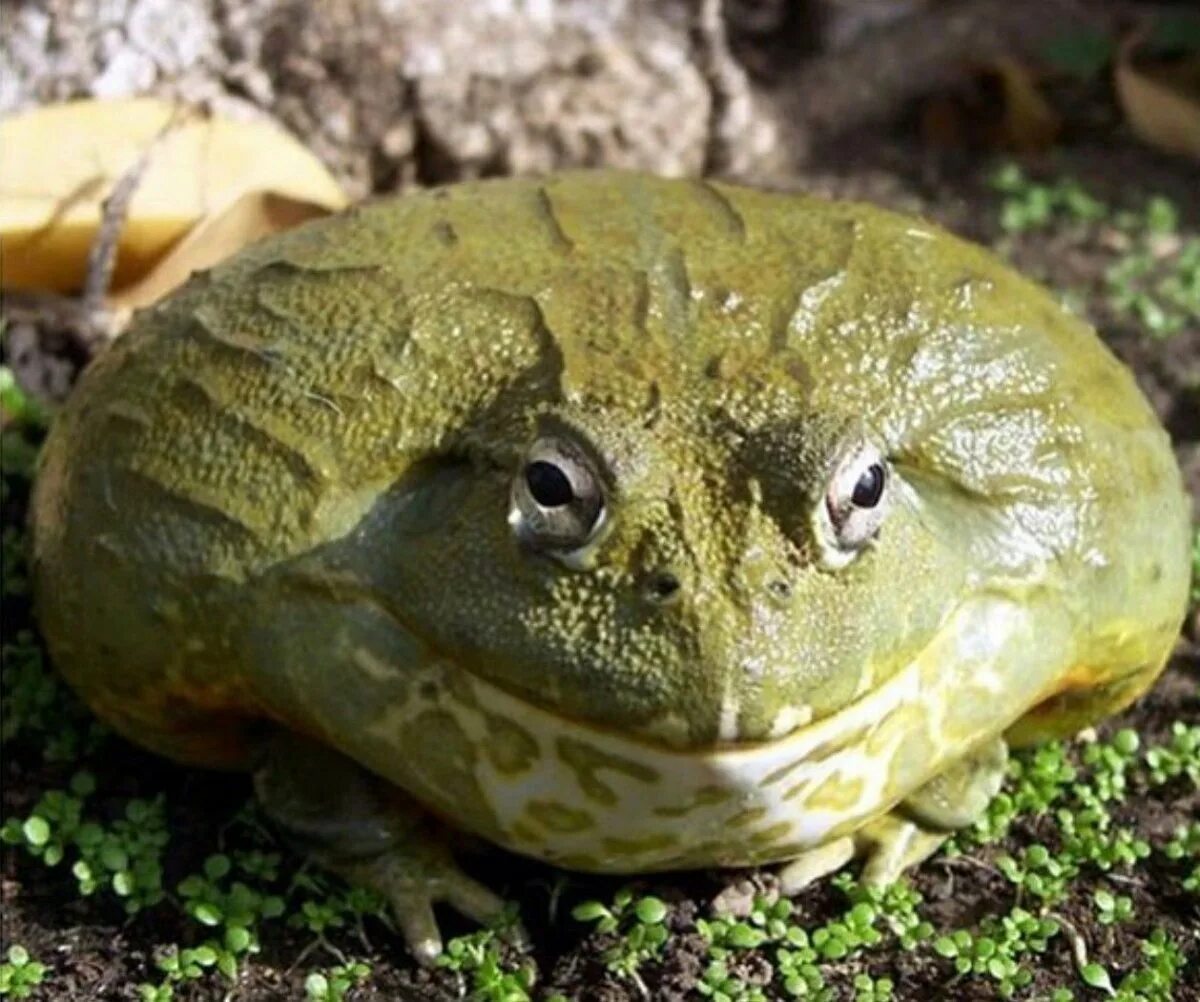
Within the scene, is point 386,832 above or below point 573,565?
below

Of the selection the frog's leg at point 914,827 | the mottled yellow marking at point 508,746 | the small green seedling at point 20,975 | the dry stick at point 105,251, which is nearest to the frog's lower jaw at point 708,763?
the mottled yellow marking at point 508,746

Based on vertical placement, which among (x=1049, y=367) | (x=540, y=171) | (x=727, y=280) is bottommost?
(x=540, y=171)

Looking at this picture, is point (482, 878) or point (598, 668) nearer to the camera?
point (598, 668)

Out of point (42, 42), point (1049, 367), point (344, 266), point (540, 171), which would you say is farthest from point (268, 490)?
point (540, 171)

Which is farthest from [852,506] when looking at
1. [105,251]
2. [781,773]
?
[105,251]

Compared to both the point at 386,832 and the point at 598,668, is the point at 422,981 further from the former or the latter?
the point at 598,668

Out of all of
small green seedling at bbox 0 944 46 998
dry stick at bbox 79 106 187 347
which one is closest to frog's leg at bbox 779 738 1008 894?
small green seedling at bbox 0 944 46 998

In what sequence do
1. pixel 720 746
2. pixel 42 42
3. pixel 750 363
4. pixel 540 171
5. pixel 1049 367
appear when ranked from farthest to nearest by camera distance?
pixel 540 171 → pixel 42 42 → pixel 1049 367 → pixel 750 363 → pixel 720 746
